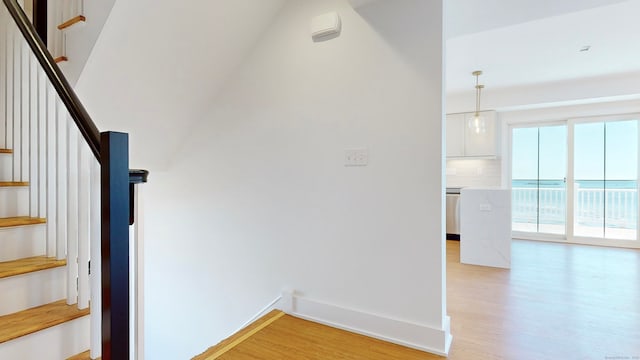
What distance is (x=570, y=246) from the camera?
518 cm

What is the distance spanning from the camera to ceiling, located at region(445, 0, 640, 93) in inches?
90.8

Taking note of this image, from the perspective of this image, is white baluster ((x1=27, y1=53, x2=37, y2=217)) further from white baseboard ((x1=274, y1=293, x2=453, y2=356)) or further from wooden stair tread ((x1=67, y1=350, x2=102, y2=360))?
white baseboard ((x1=274, y1=293, x2=453, y2=356))

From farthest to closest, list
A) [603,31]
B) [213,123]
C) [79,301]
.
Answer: [603,31] < [213,123] < [79,301]

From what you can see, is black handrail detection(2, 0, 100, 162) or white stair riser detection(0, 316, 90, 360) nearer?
black handrail detection(2, 0, 100, 162)

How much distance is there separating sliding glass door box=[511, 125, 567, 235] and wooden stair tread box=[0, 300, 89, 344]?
22.0 ft

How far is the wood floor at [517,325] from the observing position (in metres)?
1.99

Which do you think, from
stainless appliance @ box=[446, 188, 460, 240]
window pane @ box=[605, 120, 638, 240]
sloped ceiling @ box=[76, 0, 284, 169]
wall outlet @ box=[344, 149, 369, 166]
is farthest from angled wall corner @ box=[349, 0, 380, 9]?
window pane @ box=[605, 120, 638, 240]

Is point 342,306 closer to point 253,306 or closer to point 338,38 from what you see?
point 253,306

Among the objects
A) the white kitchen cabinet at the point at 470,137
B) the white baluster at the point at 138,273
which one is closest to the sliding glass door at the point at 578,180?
the white kitchen cabinet at the point at 470,137

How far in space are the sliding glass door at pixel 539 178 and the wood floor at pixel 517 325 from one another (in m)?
1.88

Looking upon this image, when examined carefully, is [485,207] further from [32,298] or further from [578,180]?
[32,298]

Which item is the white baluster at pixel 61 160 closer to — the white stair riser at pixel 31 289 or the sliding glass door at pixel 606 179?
the white stair riser at pixel 31 289

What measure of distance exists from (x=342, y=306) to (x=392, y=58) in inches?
70.9

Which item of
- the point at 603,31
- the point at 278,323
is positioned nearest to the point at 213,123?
the point at 278,323
